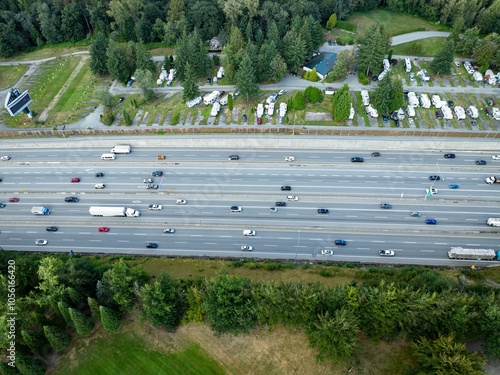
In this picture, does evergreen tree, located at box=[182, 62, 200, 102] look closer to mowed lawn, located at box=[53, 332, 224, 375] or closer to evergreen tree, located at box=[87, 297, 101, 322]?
evergreen tree, located at box=[87, 297, 101, 322]

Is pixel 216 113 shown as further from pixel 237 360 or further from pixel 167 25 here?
pixel 237 360

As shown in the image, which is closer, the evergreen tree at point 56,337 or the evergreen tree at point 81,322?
the evergreen tree at point 56,337

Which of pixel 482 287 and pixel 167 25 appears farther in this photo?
pixel 167 25

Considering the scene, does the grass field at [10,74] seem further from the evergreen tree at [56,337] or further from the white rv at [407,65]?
the white rv at [407,65]

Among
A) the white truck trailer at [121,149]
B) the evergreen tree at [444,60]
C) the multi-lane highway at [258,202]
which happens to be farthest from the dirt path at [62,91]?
the evergreen tree at [444,60]

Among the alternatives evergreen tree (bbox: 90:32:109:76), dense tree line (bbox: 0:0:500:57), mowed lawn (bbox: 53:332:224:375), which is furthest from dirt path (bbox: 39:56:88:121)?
mowed lawn (bbox: 53:332:224:375)

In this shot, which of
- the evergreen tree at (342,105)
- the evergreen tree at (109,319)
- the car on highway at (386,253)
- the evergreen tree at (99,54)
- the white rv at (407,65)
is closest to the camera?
the evergreen tree at (109,319)

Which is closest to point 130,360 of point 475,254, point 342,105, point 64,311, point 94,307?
point 94,307

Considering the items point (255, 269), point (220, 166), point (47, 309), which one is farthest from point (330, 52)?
point (47, 309)
